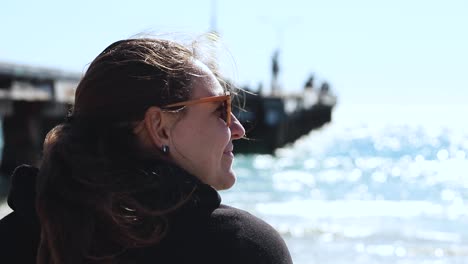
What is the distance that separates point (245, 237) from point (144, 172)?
195 mm

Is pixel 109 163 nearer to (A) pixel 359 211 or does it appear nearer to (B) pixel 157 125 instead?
(B) pixel 157 125

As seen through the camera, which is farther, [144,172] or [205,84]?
[205,84]

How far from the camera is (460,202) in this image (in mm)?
21438

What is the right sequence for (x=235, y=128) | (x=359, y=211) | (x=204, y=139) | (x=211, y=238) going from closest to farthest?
(x=211, y=238) → (x=204, y=139) → (x=235, y=128) → (x=359, y=211)

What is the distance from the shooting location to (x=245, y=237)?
1.50m

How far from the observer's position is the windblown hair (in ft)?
4.83

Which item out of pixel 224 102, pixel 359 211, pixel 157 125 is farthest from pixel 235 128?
pixel 359 211

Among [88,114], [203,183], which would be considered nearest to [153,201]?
[203,183]

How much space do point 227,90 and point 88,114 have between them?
30 centimetres

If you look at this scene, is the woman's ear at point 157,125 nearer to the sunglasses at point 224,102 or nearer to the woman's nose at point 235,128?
the sunglasses at point 224,102

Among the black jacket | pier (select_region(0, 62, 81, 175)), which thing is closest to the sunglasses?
the black jacket

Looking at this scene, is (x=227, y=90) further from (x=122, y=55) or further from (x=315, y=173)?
(x=315, y=173)

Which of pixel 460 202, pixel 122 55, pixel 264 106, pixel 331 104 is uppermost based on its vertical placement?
pixel 122 55

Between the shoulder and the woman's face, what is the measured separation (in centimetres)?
12
